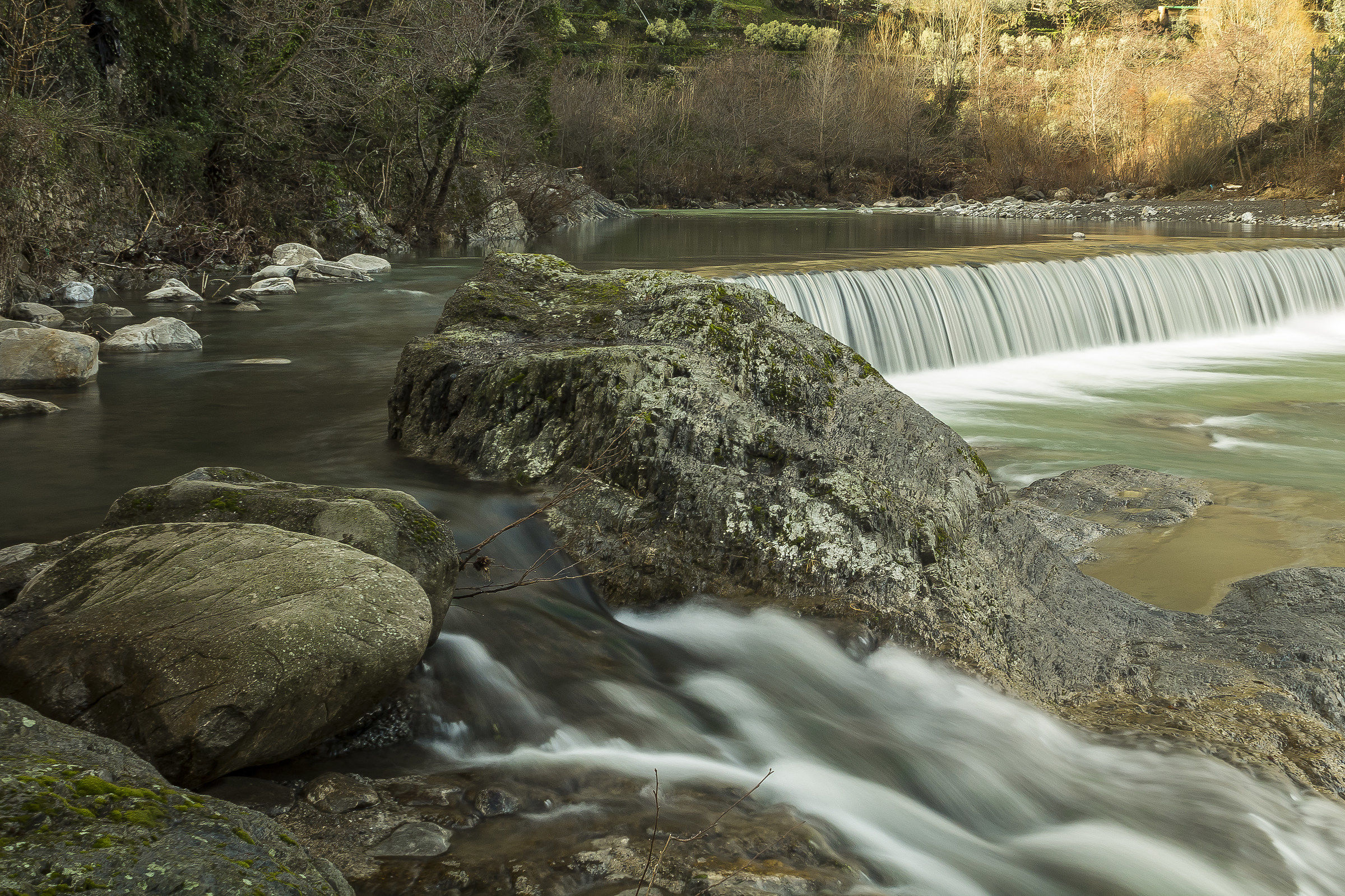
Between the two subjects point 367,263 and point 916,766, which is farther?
point 367,263

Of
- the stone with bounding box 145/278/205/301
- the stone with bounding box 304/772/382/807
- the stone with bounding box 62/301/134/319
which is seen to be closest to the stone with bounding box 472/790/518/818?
the stone with bounding box 304/772/382/807

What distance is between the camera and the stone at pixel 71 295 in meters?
13.1

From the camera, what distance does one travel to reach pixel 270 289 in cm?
1495

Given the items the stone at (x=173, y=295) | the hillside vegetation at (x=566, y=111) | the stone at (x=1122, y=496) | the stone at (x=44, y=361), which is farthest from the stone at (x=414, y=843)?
the stone at (x=173, y=295)

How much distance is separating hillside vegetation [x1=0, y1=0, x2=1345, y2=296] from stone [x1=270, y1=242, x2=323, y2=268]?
579 millimetres

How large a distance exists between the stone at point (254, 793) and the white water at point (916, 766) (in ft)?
1.90

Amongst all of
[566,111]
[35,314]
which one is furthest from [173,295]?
[566,111]

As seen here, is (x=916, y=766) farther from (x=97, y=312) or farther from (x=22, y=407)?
(x=97, y=312)

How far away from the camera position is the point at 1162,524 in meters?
5.97

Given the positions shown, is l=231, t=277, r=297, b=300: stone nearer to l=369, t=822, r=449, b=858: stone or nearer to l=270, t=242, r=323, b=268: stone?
l=270, t=242, r=323, b=268: stone

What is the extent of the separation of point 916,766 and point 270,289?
13.6 meters

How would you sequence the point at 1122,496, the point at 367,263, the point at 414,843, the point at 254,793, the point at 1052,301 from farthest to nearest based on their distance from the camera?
the point at 367,263 < the point at 1052,301 < the point at 1122,496 < the point at 254,793 < the point at 414,843

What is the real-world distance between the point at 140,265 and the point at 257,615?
1505 centimetres

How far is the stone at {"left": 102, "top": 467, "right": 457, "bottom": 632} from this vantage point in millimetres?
3596
